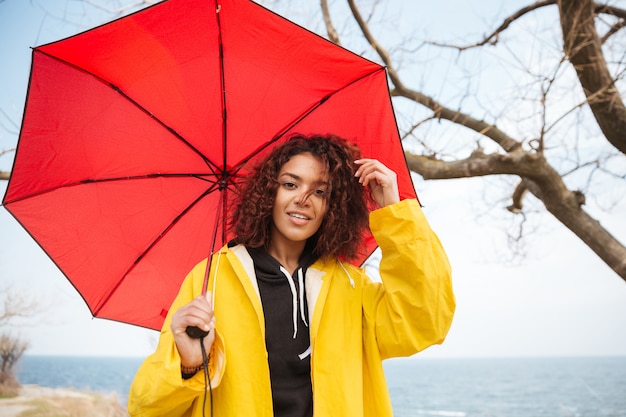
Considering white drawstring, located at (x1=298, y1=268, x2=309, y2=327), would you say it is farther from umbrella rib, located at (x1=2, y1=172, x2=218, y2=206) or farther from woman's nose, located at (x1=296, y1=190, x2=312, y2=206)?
umbrella rib, located at (x1=2, y1=172, x2=218, y2=206)

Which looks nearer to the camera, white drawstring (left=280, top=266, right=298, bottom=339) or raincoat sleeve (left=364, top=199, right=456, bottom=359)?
raincoat sleeve (left=364, top=199, right=456, bottom=359)

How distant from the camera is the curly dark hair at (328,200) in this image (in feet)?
6.78

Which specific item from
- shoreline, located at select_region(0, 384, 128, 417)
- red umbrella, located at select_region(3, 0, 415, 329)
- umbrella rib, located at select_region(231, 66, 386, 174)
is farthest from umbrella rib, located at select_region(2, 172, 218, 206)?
shoreline, located at select_region(0, 384, 128, 417)

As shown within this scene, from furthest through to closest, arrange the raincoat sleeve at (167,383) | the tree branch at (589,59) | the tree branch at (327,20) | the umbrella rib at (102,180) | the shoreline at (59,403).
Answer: the shoreline at (59,403)
the tree branch at (327,20)
the tree branch at (589,59)
the umbrella rib at (102,180)
the raincoat sleeve at (167,383)

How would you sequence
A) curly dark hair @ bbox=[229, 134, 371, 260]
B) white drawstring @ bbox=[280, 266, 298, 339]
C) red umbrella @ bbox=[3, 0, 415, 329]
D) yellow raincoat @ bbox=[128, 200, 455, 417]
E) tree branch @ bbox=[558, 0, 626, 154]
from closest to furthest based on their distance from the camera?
1. yellow raincoat @ bbox=[128, 200, 455, 417]
2. white drawstring @ bbox=[280, 266, 298, 339]
3. red umbrella @ bbox=[3, 0, 415, 329]
4. curly dark hair @ bbox=[229, 134, 371, 260]
5. tree branch @ bbox=[558, 0, 626, 154]

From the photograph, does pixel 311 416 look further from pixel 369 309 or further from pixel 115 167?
pixel 115 167

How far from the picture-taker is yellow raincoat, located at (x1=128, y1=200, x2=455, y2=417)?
169cm

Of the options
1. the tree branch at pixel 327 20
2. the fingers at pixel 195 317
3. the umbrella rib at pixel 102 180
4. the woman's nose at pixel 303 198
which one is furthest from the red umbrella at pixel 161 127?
the tree branch at pixel 327 20

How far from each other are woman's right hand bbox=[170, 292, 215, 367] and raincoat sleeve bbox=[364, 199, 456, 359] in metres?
0.68

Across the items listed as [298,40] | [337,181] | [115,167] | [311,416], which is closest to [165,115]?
[115,167]

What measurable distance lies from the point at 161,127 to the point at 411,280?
1.33 m

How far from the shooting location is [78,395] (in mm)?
8867

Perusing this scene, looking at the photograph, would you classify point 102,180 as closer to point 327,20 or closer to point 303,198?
point 303,198

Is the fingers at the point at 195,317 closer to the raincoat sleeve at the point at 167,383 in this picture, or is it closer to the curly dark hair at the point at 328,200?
the raincoat sleeve at the point at 167,383
